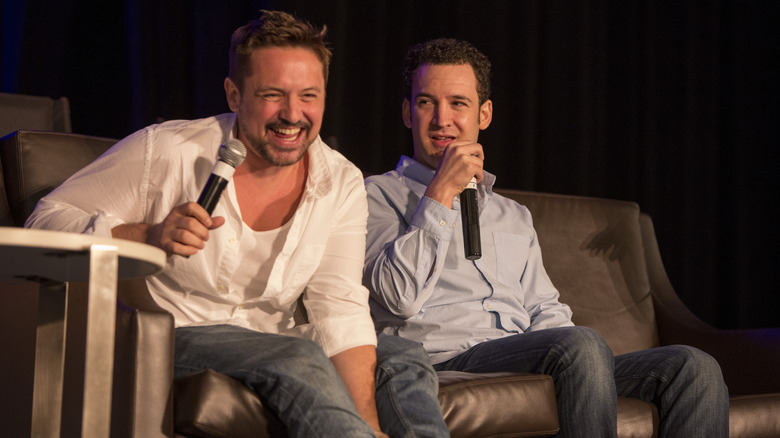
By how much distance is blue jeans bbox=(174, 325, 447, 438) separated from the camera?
4.09ft

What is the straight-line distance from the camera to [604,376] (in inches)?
64.5

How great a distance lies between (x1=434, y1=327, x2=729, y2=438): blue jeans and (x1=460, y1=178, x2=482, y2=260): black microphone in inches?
8.2

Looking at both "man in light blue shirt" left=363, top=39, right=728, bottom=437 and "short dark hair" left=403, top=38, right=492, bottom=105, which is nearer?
"man in light blue shirt" left=363, top=39, right=728, bottom=437

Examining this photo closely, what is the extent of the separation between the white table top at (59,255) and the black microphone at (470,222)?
984mm

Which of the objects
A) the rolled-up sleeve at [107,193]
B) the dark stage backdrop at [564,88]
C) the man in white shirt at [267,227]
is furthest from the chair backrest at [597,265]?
the rolled-up sleeve at [107,193]

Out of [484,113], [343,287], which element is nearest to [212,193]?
[343,287]

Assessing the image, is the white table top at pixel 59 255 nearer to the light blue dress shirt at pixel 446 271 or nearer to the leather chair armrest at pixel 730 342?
the light blue dress shirt at pixel 446 271

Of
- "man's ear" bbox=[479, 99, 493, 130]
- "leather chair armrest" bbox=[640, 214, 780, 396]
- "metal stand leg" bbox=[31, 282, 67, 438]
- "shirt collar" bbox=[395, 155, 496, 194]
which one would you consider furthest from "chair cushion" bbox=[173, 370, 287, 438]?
"leather chair armrest" bbox=[640, 214, 780, 396]

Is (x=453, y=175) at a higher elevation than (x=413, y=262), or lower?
higher

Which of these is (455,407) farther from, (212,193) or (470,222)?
(212,193)

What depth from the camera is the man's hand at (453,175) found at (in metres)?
1.87

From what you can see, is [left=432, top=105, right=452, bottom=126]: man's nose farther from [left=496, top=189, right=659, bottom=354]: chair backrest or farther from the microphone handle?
the microphone handle

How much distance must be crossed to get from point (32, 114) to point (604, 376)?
1.43 metres

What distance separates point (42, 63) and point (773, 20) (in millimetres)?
2920
